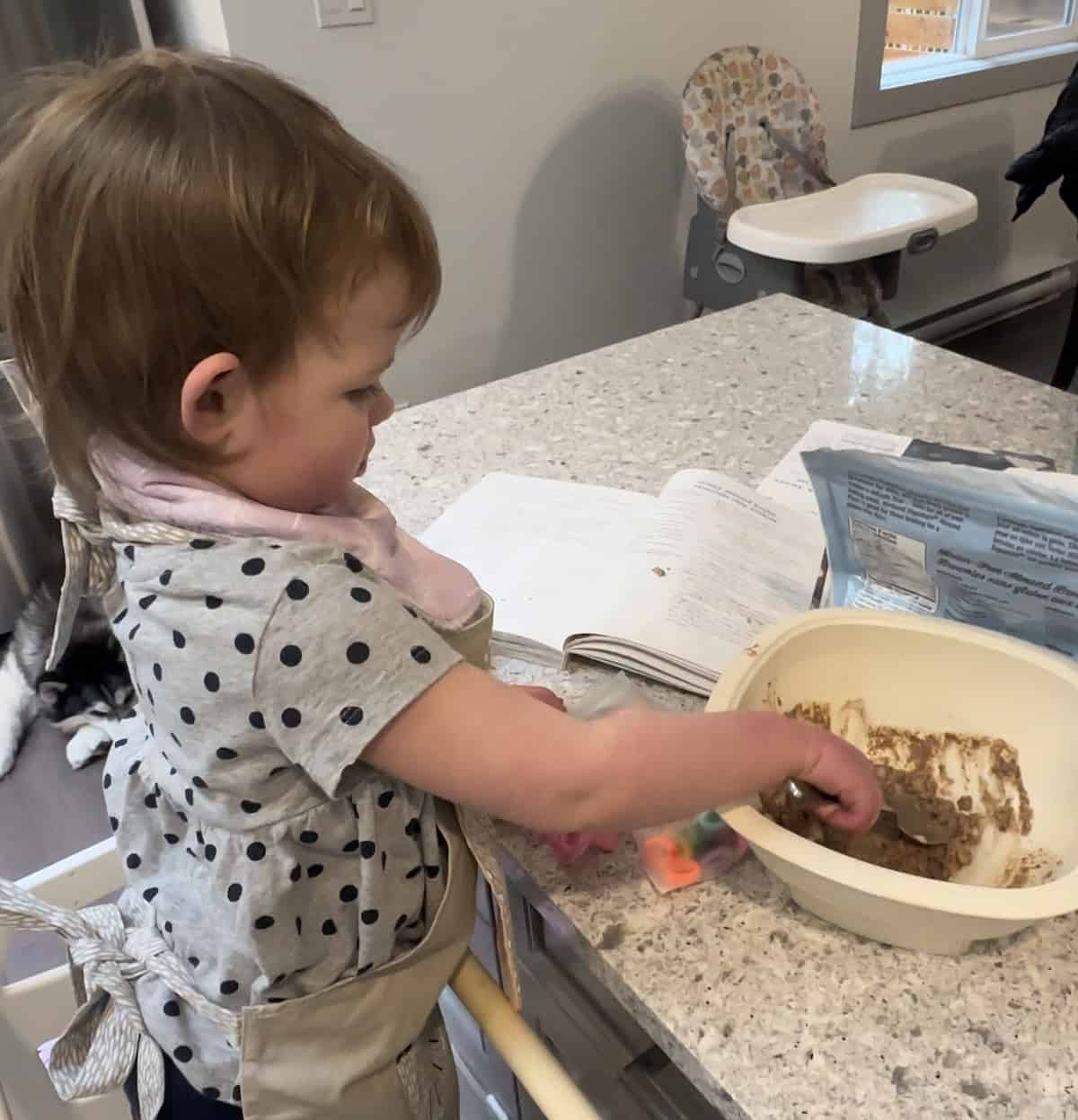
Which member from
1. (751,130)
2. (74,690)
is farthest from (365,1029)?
(751,130)

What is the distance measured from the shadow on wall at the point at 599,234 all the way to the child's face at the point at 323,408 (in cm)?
184

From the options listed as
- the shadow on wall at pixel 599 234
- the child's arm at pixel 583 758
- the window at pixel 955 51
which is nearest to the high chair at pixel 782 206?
the shadow on wall at pixel 599 234

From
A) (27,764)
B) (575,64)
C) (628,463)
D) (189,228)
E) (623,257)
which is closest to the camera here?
(189,228)

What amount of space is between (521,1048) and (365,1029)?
99mm

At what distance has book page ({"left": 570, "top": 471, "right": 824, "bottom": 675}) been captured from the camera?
708 millimetres

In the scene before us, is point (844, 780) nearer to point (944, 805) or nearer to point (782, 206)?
point (944, 805)

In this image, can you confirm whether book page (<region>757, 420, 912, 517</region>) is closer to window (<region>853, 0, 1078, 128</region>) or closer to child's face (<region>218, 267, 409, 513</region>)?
child's face (<region>218, 267, 409, 513</region>)

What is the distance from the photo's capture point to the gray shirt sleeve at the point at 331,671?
45cm

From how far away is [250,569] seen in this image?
1.50ft

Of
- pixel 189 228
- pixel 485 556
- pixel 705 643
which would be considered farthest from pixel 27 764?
pixel 189 228

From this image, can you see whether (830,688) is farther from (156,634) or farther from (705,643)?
(156,634)

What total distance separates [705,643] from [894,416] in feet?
1.40

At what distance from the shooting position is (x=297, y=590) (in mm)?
451

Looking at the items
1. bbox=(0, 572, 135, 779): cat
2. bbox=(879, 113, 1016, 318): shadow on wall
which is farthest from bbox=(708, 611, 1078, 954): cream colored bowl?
bbox=(879, 113, 1016, 318): shadow on wall
